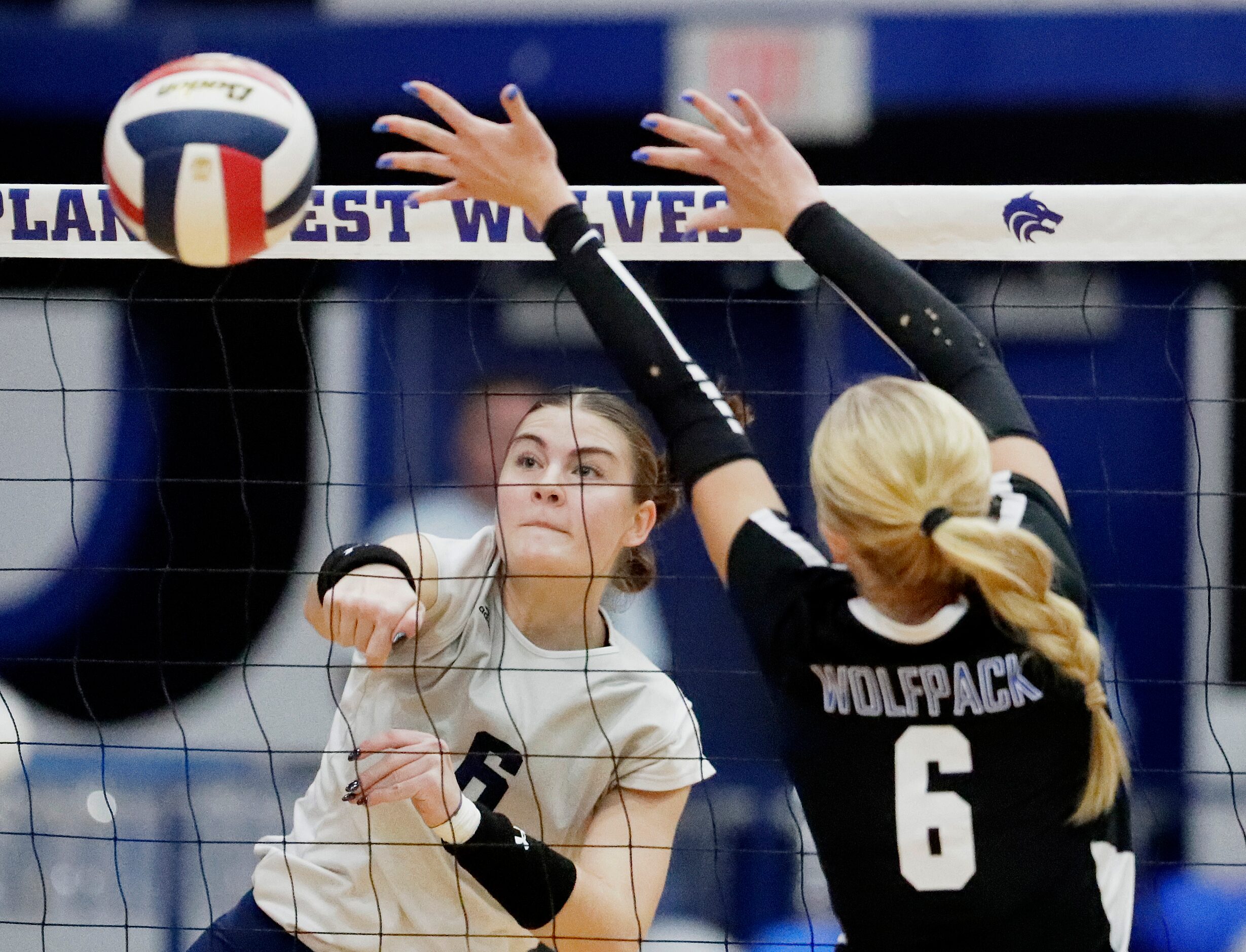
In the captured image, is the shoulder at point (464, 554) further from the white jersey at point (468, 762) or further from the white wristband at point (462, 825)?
the white wristband at point (462, 825)

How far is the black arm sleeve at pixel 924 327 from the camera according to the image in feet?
6.72

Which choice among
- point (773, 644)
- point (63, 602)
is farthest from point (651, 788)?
point (63, 602)

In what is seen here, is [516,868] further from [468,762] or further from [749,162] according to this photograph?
[749,162]

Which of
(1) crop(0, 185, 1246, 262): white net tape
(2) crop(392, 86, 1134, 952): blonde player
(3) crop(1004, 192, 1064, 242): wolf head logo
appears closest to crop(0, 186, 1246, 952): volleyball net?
(1) crop(0, 185, 1246, 262): white net tape

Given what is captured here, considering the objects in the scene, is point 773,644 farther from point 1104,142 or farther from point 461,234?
point 1104,142

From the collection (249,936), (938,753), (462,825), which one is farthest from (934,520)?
(249,936)

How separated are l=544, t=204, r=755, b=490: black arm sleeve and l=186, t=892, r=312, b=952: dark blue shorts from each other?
1.43m

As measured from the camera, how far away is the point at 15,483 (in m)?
6.45

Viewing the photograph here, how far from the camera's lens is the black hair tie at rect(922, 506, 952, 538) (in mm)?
1722

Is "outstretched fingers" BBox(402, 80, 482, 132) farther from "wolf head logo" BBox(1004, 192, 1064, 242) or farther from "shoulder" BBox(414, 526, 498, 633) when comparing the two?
"wolf head logo" BBox(1004, 192, 1064, 242)

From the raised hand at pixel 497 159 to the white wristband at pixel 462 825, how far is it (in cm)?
98

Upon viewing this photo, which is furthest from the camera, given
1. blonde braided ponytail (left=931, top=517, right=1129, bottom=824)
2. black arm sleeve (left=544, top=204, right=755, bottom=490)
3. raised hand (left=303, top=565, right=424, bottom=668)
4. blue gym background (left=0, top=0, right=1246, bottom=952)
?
blue gym background (left=0, top=0, right=1246, bottom=952)

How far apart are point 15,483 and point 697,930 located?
139 inches

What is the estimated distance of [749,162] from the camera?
7.18ft
